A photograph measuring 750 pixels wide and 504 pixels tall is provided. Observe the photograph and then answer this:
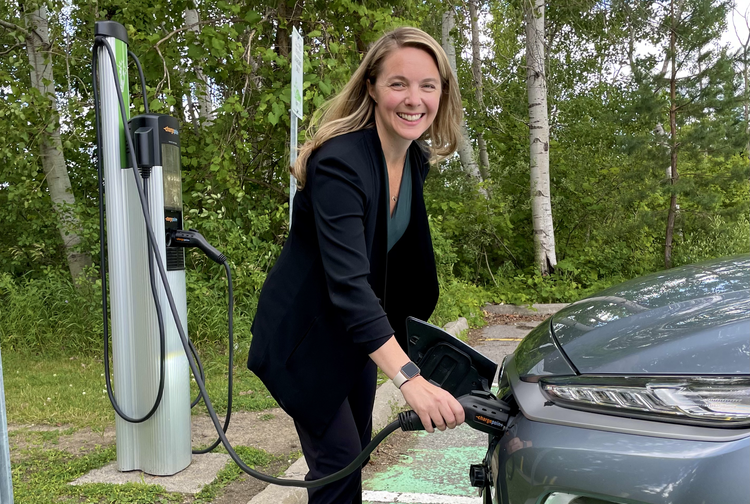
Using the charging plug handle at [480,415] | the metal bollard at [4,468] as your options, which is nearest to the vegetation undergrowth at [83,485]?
the metal bollard at [4,468]

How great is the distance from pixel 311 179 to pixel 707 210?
10.2m

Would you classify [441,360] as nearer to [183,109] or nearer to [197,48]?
[197,48]

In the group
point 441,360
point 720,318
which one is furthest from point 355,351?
point 720,318

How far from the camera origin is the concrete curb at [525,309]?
28.1 feet

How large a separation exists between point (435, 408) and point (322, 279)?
22.5 inches

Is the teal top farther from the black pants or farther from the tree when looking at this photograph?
the tree

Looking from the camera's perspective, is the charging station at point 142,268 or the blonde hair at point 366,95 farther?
the charging station at point 142,268

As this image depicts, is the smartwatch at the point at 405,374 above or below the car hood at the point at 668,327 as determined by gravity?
below

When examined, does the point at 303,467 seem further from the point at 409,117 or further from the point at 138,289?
the point at 409,117

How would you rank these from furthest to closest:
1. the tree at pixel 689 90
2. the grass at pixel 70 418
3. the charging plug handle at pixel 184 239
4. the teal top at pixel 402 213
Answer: the tree at pixel 689 90 < the charging plug handle at pixel 184 239 < the grass at pixel 70 418 < the teal top at pixel 402 213

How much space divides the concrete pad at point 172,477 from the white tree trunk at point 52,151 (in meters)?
4.42

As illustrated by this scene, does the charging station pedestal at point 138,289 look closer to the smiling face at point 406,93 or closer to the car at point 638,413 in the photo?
the smiling face at point 406,93

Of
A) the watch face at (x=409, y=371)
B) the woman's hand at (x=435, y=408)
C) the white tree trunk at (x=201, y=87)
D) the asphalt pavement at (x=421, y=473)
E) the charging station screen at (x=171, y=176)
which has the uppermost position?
the white tree trunk at (x=201, y=87)

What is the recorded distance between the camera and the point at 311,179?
1.81 m
